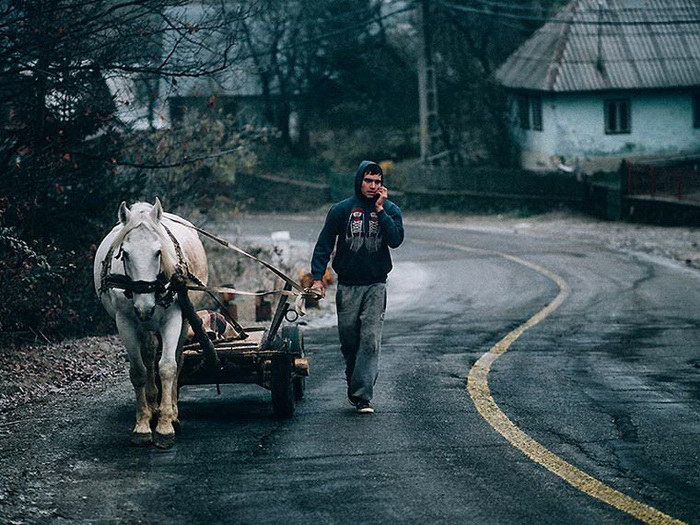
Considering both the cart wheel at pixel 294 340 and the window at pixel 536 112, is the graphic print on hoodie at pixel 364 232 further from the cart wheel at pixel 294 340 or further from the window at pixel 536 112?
the window at pixel 536 112

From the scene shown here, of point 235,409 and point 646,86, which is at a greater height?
point 646,86

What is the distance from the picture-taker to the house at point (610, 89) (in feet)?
151

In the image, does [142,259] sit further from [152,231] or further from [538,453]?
[538,453]

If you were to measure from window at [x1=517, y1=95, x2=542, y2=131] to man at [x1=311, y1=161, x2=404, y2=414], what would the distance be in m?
38.3

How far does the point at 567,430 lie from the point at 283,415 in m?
2.33

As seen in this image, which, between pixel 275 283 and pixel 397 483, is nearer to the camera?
pixel 397 483

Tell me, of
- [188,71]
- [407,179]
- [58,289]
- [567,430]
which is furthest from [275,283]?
[407,179]

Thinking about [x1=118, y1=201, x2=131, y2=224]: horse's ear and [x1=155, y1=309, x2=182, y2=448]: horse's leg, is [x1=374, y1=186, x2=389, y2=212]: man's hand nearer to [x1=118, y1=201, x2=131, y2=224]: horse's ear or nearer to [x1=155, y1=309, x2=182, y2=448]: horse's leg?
[x1=155, y1=309, x2=182, y2=448]: horse's leg

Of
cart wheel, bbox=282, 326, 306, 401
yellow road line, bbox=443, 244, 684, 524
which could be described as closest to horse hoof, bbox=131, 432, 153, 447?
cart wheel, bbox=282, 326, 306, 401

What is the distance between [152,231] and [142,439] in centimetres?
156

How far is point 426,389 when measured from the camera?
11219mm

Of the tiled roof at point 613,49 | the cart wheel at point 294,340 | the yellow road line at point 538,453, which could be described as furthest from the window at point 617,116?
the cart wheel at point 294,340

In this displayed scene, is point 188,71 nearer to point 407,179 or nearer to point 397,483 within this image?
point 397,483

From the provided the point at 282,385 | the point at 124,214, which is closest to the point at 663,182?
the point at 282,385
